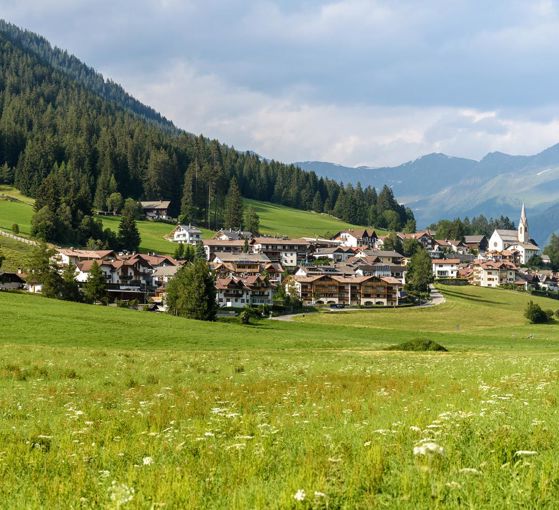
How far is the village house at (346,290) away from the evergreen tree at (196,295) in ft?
172

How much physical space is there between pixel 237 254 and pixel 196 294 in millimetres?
80922

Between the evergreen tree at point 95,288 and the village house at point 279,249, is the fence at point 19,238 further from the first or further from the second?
the village house at point 279,249

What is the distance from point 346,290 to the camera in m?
147

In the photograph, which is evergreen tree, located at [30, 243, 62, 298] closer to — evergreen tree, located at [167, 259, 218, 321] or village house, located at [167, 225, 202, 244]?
evergreen tree, located at [167, 259, 218, 321]

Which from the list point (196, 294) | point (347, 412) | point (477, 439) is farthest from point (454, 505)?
point (196, 294)

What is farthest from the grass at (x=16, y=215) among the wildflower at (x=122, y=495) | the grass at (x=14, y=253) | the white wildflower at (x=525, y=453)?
the white wildflower at (x=525, y=453)

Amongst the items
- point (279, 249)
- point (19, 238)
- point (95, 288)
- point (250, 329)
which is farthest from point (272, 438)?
point (279, 249)

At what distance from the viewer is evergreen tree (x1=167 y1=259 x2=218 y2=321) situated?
90.1 metres

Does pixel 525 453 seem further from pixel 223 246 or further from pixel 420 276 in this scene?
pixel 223 246

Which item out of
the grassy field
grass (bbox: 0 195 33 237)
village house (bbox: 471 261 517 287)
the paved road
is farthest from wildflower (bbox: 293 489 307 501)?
village house (bbox: 471 261 517 287)

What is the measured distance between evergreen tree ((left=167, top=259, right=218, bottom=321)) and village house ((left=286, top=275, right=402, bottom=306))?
172ft

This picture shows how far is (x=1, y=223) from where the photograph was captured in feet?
485

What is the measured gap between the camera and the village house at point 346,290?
5689 inches

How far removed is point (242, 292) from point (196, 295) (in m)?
41.2
